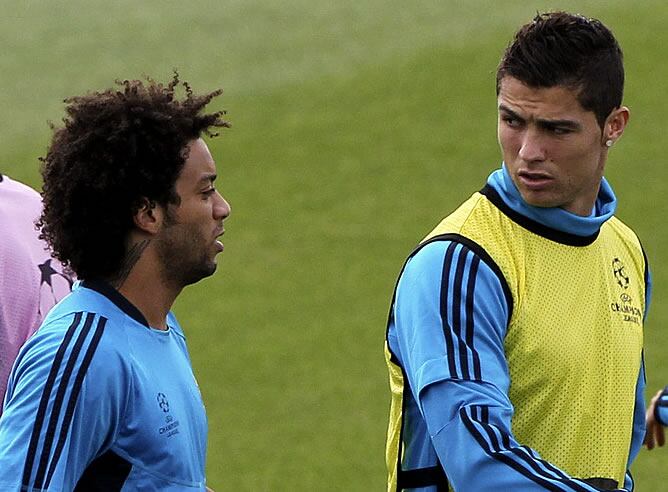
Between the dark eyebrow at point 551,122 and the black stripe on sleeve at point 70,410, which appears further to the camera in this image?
the dark eyebrow at point 551,122

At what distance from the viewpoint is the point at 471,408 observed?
3.34 metres

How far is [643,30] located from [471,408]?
36.1 ft

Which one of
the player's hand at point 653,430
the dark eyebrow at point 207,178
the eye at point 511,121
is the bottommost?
the player's hand at point 653,430

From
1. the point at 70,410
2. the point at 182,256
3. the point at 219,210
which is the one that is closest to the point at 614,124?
the point at 219,210

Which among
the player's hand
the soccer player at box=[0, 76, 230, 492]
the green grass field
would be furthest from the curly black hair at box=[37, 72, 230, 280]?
the green grass field

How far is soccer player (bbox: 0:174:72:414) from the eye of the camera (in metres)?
4.27

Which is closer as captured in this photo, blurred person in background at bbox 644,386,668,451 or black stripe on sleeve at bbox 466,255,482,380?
black stripe on sleeve at bbox 466,255,482,380

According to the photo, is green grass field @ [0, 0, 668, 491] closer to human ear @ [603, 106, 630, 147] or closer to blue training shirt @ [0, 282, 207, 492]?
human ear @ [603, 106, 630, 147]

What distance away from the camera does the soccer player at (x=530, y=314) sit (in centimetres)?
337

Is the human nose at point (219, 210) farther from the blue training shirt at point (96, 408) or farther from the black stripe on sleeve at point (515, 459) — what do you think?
the black stripe on sleeve at point (515, 459)

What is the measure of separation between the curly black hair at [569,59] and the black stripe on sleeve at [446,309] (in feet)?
1.67

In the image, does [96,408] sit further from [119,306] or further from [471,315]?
[471,315]

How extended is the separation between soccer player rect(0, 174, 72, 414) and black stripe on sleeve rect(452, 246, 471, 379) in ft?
4.41

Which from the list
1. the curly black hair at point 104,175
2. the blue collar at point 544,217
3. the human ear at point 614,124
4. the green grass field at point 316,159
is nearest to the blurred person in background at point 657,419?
the blue collar at point 544,217
